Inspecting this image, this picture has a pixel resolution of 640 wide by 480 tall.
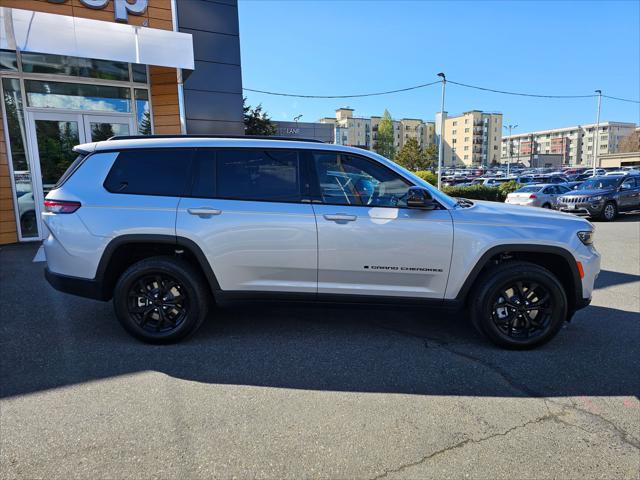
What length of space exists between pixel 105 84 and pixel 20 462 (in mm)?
8612

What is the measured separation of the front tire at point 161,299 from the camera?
12.6 ft

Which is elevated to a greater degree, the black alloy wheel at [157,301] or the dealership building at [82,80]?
the dealership building at [82,80]

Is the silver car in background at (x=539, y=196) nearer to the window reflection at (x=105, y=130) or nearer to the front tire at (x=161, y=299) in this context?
the window reflection at (x=105, y=130)

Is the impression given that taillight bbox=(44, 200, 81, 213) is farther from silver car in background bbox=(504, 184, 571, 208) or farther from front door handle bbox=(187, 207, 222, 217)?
silver car in background bbox=(504, 184, 571, 208)

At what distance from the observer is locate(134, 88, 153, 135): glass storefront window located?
952cm

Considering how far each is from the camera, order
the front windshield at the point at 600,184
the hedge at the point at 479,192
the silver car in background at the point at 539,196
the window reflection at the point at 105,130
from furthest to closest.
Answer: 1. the hedge at the point at 479,192
2. the silver car in background at the point at 539,196
3. the front windshield at the point at 600,184
4. the window reflection at the point at 105,130

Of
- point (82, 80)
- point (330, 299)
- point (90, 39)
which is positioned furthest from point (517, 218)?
point (82, 80)

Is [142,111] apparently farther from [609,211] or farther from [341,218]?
[609,211]

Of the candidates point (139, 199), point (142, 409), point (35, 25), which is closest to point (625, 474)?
point (142, 409)

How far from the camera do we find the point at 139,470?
2346mm

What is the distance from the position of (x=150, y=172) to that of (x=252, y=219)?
108 cm

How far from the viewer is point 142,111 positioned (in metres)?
9.59

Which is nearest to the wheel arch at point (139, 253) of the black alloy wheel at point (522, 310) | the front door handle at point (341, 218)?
the front door handle at point (341, 218)

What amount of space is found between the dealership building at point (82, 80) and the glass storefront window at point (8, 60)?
2cm
